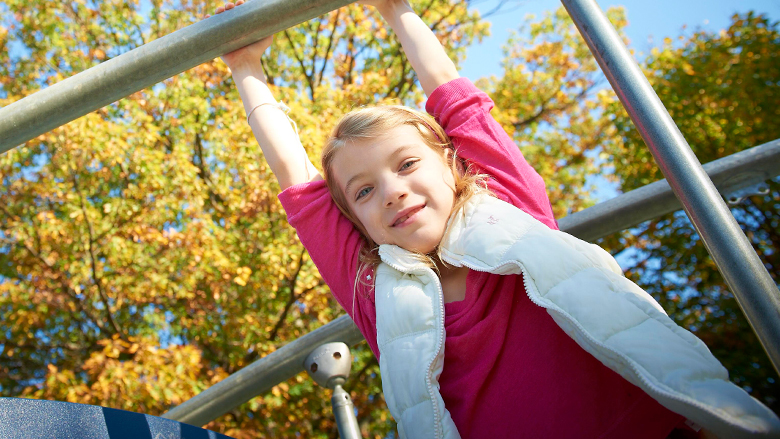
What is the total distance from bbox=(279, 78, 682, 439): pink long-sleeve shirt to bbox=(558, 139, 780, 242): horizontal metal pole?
0.22 metres

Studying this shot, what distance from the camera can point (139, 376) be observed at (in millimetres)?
4078

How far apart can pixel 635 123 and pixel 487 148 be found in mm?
520

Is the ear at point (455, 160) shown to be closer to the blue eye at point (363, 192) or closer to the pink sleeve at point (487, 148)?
the pink sleeve at point (487, 148)

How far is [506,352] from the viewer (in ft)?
3.45

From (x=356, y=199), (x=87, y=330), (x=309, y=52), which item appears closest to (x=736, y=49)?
(x=309, y=52)

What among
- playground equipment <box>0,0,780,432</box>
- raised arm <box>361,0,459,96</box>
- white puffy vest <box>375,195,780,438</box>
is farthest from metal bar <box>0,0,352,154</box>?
white puffy vest <box>375,195,780,438</box>

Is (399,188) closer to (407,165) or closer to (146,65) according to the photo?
(407,165)

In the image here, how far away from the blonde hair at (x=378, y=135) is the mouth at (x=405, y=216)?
0.08m

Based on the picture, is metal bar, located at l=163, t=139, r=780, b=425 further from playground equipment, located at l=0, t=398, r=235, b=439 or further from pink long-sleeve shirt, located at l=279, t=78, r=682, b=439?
playground equipment, located at l=0, t=398, r=235, b=439

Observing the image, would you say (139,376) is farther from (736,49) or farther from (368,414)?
(736,49)

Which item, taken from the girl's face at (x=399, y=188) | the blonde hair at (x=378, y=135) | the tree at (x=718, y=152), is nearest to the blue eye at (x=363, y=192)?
the girl's face at (x=399, y=188)

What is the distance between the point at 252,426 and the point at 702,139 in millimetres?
4461

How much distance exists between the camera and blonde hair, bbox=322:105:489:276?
49.9 inches

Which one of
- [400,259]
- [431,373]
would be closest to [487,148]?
[400,259]
